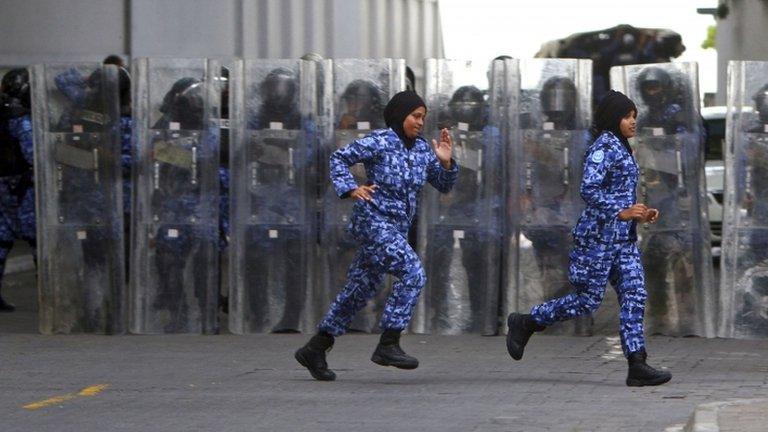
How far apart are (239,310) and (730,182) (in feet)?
10.9

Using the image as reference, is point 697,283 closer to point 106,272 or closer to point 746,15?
point 106,272

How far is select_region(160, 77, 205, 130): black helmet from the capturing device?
457 inches

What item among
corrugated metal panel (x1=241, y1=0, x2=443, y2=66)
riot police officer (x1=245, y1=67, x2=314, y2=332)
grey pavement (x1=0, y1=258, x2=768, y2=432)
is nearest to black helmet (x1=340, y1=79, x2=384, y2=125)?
riot police officer (x1=245, y1=67, x2=314, y2=332)

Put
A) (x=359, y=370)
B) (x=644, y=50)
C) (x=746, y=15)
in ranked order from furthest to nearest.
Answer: (x=746, y=15)
(x=644, y=50)
(x=359, y=370)

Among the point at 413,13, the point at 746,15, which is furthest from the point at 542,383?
the point at 746,15

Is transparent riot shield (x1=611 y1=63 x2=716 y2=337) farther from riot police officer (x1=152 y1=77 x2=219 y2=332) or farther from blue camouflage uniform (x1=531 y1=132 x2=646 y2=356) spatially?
riot police officer (x1=152 y1=77 x2=219 y2=332)

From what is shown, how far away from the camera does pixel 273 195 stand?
1169 centimetres

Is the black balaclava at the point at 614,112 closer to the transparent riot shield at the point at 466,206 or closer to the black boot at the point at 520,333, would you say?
the black boot at the point at 520,333

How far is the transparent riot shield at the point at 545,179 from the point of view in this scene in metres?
11.4

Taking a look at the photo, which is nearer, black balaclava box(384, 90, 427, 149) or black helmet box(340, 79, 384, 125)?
black balaclava box(384, 90, 427, 149)

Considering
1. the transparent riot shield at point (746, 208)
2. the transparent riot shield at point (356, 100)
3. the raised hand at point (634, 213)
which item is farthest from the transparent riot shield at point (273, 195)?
the raised hand at point (634, 213)

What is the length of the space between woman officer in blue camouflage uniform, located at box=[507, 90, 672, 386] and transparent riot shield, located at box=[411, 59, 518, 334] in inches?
86.5

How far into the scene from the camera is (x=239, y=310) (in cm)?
1183

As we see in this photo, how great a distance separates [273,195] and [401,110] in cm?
244
